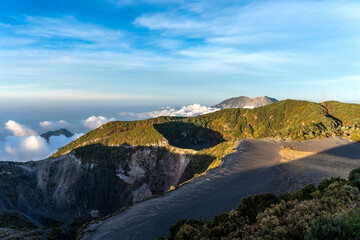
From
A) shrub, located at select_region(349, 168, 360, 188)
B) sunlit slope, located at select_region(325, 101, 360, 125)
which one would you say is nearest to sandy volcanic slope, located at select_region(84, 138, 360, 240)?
shrub, located at select_region(349, 168, 360, 188)

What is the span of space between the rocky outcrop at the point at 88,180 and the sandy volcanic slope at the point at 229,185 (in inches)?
1171

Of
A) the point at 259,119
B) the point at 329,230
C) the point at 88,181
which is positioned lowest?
the point at 88,181

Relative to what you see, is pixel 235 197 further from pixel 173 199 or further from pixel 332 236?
pixel 332 236

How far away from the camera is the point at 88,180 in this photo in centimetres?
7381

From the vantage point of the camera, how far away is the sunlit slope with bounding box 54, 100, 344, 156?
81.4m

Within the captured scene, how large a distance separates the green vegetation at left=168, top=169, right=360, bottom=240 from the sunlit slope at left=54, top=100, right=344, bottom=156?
209 feet

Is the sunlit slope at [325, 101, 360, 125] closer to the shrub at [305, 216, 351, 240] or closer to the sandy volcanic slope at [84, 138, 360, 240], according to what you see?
the sandy volcanic slope at [84, 138, 360, 240]

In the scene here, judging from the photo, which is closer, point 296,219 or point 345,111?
point 296,219

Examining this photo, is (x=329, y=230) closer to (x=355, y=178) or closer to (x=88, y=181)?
(x=355, y=178)

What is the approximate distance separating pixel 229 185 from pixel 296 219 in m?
16.9

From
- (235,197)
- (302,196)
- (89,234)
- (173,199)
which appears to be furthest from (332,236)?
(89,234)

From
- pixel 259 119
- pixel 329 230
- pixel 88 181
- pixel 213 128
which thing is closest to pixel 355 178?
pixel 329 230

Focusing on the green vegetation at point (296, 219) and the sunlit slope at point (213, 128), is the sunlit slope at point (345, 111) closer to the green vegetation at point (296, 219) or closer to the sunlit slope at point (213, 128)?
the sunlit slope at point (213, 128)

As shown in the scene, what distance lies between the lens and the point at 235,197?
68.0 feet
